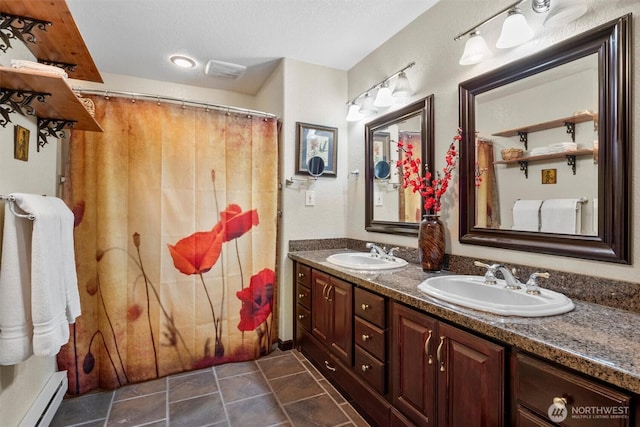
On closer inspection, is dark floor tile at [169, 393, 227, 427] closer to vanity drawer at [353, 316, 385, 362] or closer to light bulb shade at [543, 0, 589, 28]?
vanity drawer at [353, 316, 385, 362]

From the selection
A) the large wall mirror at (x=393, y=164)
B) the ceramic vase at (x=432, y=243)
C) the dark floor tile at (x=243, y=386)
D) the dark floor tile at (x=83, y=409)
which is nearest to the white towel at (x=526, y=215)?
the ceramic vase at (x=432, y=243)

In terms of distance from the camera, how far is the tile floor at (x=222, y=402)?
165 centimetres

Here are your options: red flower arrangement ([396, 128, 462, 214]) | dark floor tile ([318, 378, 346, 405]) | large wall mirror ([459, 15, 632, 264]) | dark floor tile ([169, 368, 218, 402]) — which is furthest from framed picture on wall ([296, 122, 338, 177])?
dark floor tile ([169, 368, 218, 402])

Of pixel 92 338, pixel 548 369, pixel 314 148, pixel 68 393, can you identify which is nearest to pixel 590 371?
pixel 548 369

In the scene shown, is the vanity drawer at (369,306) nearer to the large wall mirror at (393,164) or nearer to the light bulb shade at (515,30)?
the large wall mirror at (393,164)

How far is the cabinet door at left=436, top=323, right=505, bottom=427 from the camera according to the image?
38.1 inches

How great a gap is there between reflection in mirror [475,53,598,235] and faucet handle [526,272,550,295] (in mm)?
205

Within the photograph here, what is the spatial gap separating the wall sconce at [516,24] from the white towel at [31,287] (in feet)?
6.97

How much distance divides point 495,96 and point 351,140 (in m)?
1.32

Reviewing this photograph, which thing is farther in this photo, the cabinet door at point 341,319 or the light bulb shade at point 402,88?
the light bulb shade at point 402,88

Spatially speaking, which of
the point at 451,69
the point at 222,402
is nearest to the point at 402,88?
the point at 451,69

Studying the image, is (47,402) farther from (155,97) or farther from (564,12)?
(564,12)

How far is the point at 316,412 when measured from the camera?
5.64ft

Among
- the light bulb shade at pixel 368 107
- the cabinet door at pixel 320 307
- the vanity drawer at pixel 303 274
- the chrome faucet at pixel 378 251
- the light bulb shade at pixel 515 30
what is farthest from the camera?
the light bulb shade at pixel 368 107
